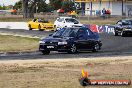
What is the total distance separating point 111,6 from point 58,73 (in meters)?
83.7

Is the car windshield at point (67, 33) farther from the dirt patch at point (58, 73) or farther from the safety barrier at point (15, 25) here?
the safety barrier at point (15, 25)

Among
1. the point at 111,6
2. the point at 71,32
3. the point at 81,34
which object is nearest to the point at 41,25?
the point at 81,34

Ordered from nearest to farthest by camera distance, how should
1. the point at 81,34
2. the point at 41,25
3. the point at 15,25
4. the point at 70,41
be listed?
the point at 70,41
the point at 81,34
the point at 41,25
the point at 15,25

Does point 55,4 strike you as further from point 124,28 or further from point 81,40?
point 81,40

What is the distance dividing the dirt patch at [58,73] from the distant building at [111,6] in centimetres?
7463

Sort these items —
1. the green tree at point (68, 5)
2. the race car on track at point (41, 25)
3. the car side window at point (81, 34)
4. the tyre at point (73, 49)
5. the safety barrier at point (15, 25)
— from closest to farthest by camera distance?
the tyre at point (73, 49) < the car side window at point (81, 34) < the race car on track at point (41, 25) < the safety barrier at point (15, 25) < the green tree at point (68, 5)

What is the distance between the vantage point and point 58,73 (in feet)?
50.9

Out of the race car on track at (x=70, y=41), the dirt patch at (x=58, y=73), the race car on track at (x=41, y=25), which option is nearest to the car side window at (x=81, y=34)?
the race car on track at (x=70, y=41)

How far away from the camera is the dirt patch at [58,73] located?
13106 millimetres

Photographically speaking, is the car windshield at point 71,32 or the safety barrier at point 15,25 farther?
the safety barrier at point 15,25

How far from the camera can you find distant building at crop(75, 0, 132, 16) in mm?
95250

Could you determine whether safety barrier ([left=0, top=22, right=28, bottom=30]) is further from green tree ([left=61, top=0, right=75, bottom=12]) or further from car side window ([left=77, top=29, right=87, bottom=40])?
green tree ([left=61, top=0, right=75, bottom=12])

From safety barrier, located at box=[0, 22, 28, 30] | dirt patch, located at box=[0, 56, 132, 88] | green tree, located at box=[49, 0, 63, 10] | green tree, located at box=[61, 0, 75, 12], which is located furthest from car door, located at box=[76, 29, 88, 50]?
green tree, located at box=[49, 0, 63, 10]

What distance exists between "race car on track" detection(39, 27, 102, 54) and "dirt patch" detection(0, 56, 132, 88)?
16.9ft
